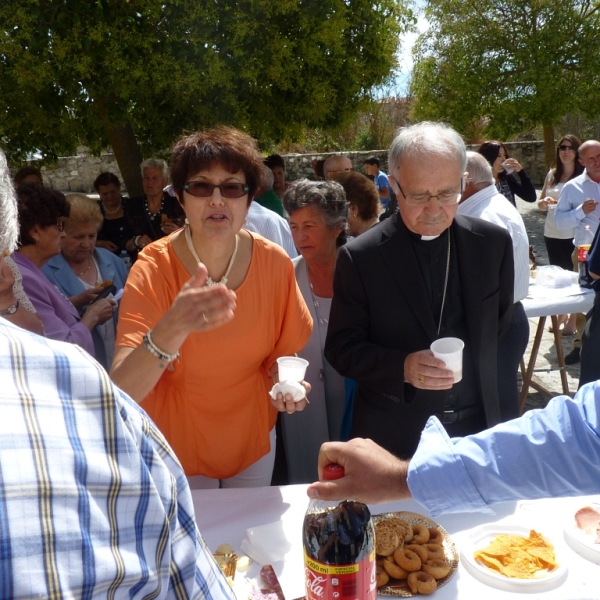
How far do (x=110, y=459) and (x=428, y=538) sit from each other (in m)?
1.09

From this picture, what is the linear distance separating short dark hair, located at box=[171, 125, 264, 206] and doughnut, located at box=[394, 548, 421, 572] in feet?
4.71

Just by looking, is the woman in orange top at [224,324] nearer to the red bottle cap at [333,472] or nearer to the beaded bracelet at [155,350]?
the beaded bracelet at [155,350]

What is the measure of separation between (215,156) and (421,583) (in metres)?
1.61

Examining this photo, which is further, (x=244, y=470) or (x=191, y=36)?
(x=191, y=36)

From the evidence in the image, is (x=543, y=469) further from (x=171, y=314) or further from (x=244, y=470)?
(x=244, y=470)

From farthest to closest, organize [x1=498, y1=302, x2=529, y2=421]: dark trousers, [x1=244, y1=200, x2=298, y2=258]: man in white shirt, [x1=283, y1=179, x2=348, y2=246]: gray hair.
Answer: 1. [x1=244, y1=200, x2=298, y2=258]: man in white shirt
2. [x1=283, y1=179, x2=348, y2=246]: gray hair
3. [x1=498, y1=302, x2=529, y2=421]: dark trousers

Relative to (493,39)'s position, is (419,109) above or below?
below

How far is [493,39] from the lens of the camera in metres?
11.7

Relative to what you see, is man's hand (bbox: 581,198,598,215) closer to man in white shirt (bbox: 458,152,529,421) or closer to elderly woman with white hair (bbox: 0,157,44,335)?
man in white shirt (bbox: 458,152,529,421)

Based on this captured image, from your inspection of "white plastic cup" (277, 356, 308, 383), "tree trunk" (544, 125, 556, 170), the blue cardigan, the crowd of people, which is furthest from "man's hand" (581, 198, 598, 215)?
"tree trunk" (544, 125, 556, 170)

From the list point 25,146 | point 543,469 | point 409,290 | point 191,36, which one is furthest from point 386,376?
point 25,146

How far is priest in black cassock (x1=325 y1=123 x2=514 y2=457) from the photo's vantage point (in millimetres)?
2312

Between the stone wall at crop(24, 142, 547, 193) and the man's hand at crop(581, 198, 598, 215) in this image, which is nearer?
the man's hand at crop(581, 198, 598, 215)

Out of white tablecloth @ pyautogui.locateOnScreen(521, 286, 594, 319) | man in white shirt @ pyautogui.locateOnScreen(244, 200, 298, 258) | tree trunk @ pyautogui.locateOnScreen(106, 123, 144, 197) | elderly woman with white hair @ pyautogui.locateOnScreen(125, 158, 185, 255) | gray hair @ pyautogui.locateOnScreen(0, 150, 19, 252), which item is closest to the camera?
gray hair @ pyautogui.locateOnScreen(0, 150, 19, 252)
